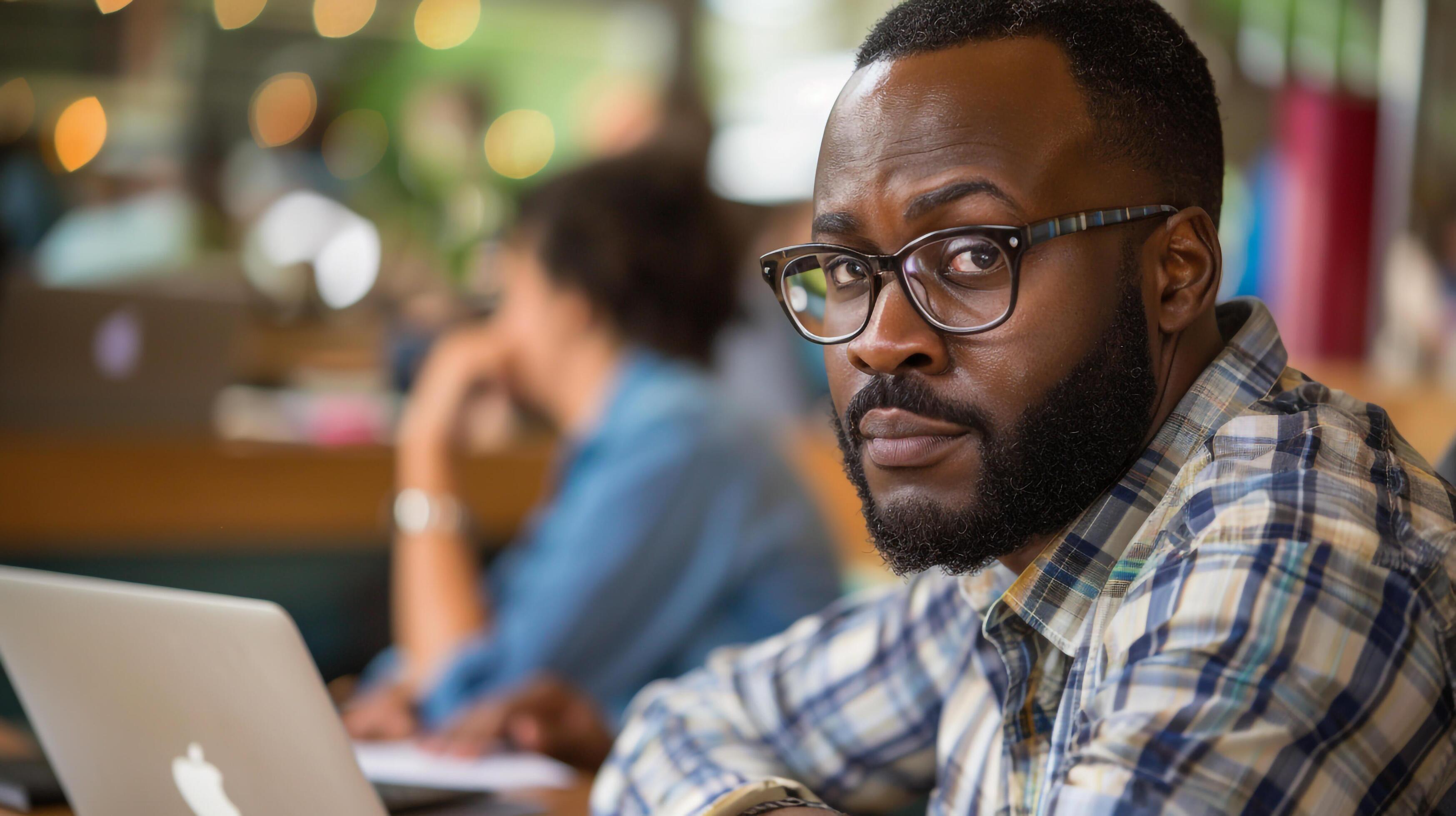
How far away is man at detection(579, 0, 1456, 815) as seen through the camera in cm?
57

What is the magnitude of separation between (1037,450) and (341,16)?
6483mm

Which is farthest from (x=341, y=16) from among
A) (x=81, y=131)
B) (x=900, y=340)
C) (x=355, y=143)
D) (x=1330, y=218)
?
(x=900, y=340)

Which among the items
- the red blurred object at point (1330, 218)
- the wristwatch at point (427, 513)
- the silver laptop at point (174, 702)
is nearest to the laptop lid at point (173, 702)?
the silver laptop at point (174, 702)

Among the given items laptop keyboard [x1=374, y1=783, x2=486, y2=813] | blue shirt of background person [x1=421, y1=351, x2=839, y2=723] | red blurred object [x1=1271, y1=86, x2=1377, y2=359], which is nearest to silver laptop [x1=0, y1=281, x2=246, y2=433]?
blue shirt of background person [x1=421, y1=351, x2=839, y2=723]

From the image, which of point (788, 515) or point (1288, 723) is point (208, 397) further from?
point (1288, 723)

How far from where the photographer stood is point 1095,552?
30.0 inches

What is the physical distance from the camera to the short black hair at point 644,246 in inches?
79.3

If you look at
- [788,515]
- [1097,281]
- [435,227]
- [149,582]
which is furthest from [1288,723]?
[435,227]

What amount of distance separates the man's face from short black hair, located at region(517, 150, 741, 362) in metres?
1.27

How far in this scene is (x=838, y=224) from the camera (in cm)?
78

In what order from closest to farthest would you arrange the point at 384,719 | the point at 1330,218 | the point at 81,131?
1. the point at 384,719
2. the point at 1330,218
3. the point at 81,131

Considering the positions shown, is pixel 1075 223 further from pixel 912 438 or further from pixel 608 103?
pixel 608 103

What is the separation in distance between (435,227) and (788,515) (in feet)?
17.6

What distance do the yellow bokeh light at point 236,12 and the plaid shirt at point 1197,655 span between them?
20.6ft
